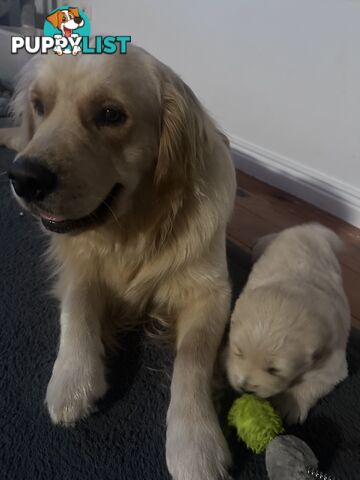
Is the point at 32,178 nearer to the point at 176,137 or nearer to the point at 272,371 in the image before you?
the point at 176,137

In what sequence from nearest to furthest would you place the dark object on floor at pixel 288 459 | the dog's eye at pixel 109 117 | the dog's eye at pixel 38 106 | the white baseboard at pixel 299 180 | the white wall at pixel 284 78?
the dark object on floor at pixel 288 459 < the dog's eye at pixel 109 117 < the dog's eye at pixel 38 106 < the white wall at pixel 284 78 < the white baseboard at pixel 299 180

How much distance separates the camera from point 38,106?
3.41ft

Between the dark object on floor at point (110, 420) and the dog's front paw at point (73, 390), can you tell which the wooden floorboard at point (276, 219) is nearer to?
the dark object on floor at point (110, 420)

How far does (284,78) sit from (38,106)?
49.4 inches

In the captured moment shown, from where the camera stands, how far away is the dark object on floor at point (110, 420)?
0.74m

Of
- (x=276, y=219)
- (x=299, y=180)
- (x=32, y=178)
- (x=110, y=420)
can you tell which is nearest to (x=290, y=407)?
(x=110, y=420)

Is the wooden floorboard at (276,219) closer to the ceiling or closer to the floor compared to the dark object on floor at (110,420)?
closer to the floor

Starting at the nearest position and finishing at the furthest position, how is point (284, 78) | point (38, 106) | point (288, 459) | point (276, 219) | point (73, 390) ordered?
point (288, 459)
point (73, 390)
point (38, 106)
point (276, 219)
point (284, 78)

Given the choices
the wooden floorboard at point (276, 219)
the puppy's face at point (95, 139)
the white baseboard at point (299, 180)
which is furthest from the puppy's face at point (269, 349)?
the white baseboard at point (299, 180)

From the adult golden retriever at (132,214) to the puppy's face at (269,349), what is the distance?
0.09m

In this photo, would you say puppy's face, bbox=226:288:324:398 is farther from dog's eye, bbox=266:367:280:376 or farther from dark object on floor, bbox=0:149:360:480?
dark object on floor, bbox=0:149:360:480

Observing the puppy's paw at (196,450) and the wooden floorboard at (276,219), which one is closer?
the puppy's paw at (196,450)

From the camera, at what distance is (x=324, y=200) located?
1911 mm

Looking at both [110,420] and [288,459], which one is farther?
[110,420]
